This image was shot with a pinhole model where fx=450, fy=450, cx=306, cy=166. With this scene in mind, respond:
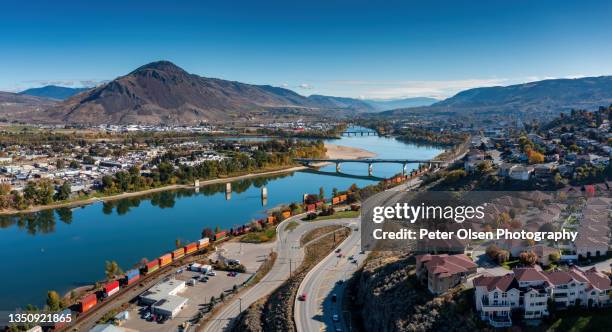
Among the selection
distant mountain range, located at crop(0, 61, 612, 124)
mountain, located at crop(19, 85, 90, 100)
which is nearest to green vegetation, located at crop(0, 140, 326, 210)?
distant mountain range, located at crop(0, 61, 612, 124)

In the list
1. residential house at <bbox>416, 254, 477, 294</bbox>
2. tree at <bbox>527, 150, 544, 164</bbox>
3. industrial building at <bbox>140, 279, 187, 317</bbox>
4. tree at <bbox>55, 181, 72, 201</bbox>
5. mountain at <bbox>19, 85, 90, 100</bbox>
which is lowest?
industrial building at <bbox>140, 279, 187, 317</bbox>

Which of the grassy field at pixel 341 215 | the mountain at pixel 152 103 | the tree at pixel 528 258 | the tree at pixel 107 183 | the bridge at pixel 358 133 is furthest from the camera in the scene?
the mountain at pixel 152 103

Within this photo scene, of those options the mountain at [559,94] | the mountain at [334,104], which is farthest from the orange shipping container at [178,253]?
the mountain at [334,104]

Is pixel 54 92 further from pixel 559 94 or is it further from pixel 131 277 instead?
pixel 131 277

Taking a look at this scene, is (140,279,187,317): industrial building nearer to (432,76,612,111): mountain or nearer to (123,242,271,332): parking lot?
(123,242,271,332): parking lot

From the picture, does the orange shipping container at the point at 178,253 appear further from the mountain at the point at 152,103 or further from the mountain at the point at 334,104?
the mountain at the point at 334,104
